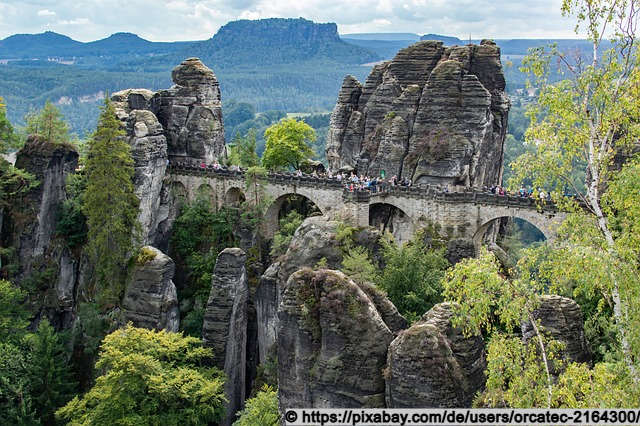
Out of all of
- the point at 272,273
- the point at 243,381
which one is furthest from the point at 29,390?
the point at 272,273

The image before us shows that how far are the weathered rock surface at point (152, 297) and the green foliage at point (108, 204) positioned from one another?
2.25 meters

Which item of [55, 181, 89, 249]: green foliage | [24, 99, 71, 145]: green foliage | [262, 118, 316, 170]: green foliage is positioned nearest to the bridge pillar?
[262, 118, 316, 170]: green foliage

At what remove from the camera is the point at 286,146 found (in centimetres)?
5325

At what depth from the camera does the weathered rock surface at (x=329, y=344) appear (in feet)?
71.8

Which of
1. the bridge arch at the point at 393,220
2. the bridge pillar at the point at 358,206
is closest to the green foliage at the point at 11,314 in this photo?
the bridge pillar at the point at 358,206

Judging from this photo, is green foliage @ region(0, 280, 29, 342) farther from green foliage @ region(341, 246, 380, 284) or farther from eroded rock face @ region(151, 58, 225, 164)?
green foliage @ region(341, 246, 380, 284)

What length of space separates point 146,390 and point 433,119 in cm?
2470

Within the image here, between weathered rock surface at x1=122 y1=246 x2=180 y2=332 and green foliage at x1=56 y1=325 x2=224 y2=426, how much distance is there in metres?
5.11

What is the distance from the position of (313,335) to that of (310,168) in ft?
106

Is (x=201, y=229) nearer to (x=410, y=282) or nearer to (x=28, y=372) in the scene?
(x=28, y=372)

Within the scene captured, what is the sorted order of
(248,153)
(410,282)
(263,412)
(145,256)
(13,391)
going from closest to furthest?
(263,412) < (410,282) < (13,391) < (145,256) < (248,153)

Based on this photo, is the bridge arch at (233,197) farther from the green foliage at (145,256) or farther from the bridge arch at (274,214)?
the green foliage at (145,256)

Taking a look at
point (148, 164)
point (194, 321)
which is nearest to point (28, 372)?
point (194, 321)

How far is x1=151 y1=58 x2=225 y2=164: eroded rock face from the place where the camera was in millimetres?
52750
